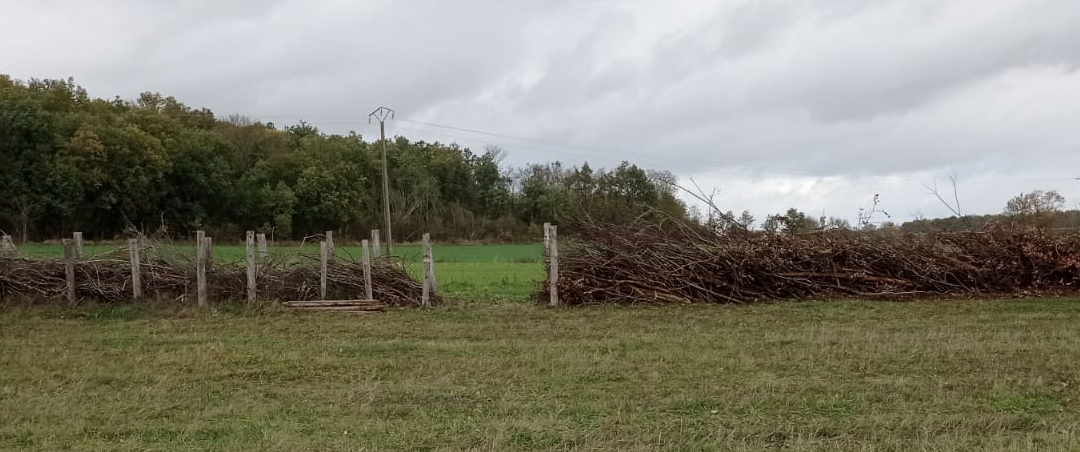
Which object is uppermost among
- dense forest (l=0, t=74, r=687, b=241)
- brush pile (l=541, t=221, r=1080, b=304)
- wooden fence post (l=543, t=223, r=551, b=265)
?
dense forest (l=0, t=74, r=687, b=241)

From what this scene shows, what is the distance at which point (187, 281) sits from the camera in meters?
13.8

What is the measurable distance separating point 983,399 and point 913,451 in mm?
1701

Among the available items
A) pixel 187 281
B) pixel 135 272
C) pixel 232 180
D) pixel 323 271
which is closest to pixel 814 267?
pixel 323 271

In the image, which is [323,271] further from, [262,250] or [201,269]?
[201,269]

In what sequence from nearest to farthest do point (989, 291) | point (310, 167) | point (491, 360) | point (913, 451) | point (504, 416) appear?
point (913, 451), point (504, 416), point (491, 360), point (989, 291), point (310, 167)

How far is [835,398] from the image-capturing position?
5551 mm

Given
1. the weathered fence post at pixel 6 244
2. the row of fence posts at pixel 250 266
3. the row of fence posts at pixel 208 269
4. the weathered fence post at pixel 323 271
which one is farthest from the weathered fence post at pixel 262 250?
the weathered fence post at pixel 6 244

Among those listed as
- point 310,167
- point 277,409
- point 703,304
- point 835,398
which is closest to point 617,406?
point 835,398

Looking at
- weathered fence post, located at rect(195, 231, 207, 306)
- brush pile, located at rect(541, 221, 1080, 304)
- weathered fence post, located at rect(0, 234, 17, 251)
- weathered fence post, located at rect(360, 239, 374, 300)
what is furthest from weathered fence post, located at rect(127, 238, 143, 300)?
brush pile, located at rect(541, 221, 1080, 304)

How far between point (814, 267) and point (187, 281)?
11499mm

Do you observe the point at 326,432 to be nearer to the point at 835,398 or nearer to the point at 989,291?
the point at 835,398

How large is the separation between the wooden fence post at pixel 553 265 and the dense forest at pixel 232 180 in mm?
16555

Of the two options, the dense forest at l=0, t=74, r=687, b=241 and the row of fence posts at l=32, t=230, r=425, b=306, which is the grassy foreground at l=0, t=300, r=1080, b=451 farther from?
the dense forest at l=0, t=74, r=687, b=241

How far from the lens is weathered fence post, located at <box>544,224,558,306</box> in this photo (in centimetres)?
1380
